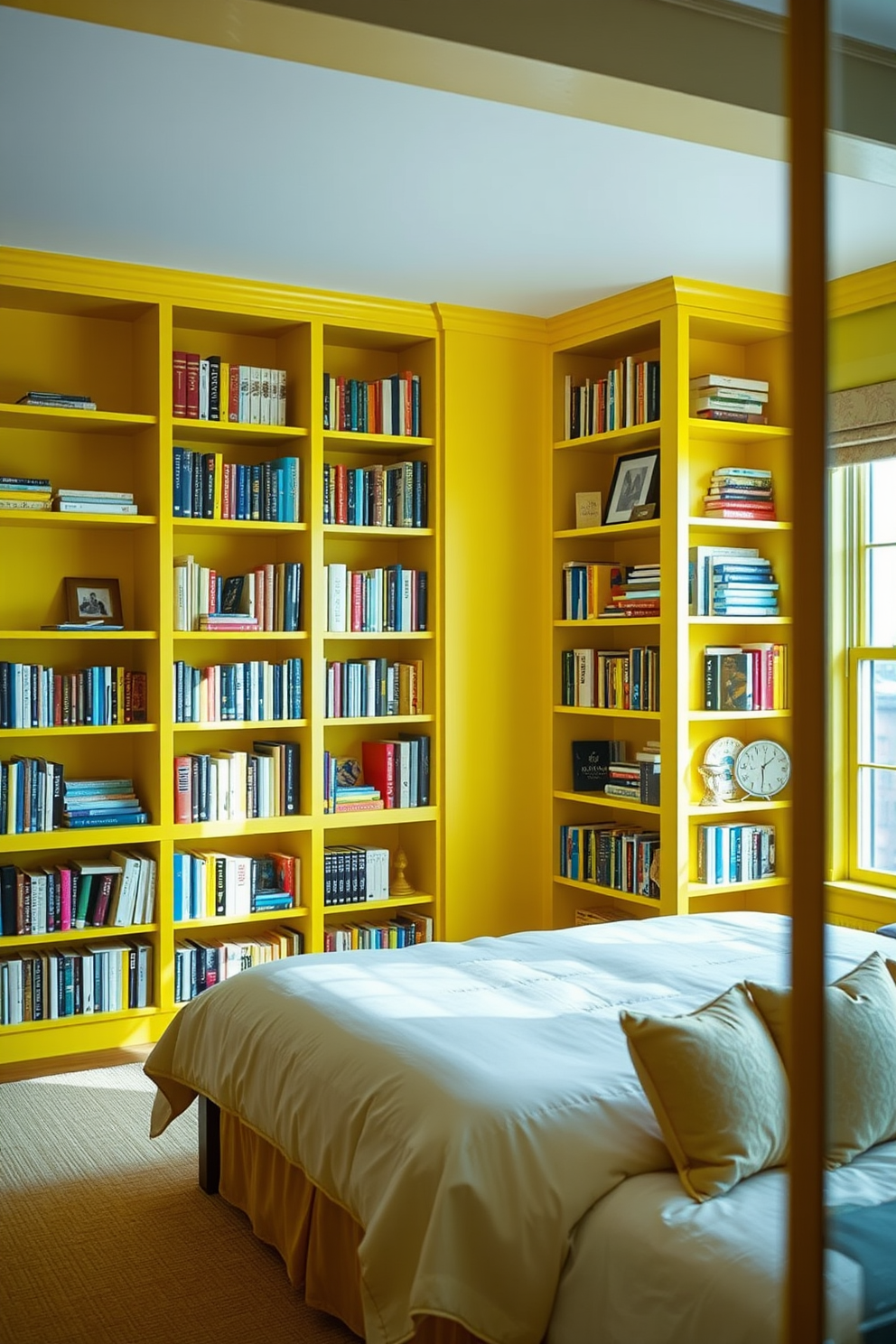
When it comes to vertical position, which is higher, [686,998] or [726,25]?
[726,25]

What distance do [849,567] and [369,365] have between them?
4.42m

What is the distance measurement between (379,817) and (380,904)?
0.35m

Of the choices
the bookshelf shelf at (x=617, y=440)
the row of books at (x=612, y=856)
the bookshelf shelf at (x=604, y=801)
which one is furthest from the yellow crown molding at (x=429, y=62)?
the row of books at (x=612, y=856)

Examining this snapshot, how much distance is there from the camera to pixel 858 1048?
1.60 metres

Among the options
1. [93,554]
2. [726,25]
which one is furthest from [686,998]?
[93,554]

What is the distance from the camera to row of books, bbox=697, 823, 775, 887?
4.77m

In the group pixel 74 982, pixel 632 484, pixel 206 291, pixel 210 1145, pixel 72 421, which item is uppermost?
pixel 206 291

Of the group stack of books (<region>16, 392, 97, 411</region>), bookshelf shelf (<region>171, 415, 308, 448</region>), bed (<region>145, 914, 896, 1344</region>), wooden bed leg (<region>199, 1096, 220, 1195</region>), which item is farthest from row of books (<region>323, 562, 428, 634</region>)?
wooden bed leg (<region>199, 1096, 220, 1195</region>)

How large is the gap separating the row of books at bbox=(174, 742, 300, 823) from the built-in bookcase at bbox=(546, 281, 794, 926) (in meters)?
1.18

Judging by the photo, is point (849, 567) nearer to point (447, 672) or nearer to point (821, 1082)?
point (821, 1082)

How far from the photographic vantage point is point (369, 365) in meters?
5.32

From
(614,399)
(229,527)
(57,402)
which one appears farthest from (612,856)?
(57,402)

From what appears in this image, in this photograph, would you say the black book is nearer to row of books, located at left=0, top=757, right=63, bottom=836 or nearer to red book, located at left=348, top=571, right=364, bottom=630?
red book, located at left=348, top=571, right=364, bottom=630

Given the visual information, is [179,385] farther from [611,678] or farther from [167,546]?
[611,678]
